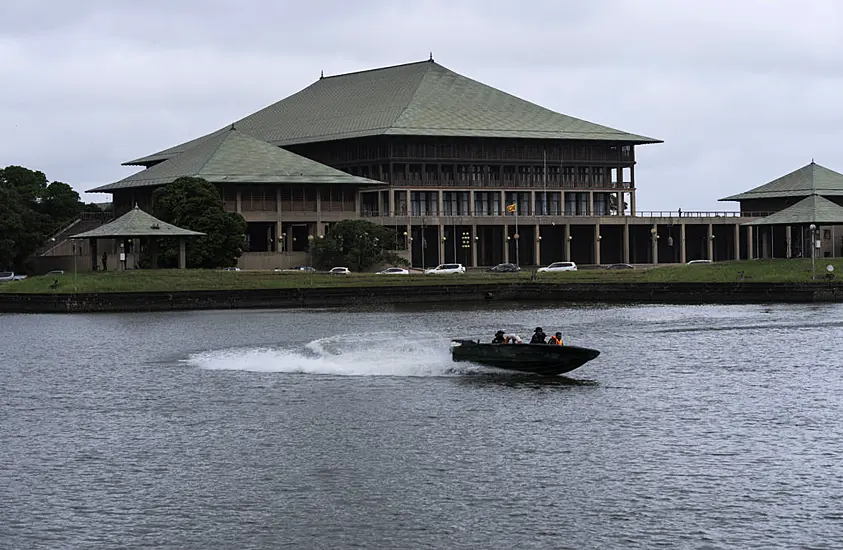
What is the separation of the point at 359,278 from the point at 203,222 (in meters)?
20.4

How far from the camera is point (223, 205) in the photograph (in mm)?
179500

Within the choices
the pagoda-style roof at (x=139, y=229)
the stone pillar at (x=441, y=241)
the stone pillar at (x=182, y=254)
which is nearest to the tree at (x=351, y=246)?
the stone pillar at (x=441, y=241)

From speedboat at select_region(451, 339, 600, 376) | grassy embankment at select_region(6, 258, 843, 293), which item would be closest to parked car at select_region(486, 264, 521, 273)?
grassy embankment at select_region(6, 258, 843, 293)

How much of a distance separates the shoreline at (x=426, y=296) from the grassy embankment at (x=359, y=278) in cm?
345

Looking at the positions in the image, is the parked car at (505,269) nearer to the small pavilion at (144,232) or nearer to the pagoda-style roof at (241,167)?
the pagoda-style roof at (241,167)

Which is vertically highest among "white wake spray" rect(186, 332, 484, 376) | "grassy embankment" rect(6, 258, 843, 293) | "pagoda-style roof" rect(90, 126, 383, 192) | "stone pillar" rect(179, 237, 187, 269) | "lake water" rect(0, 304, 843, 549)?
"pagoda-style roof" rect(90, 126, 383, 192)

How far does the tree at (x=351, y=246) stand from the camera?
172 meters

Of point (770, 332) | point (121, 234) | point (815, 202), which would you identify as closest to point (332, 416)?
point (770, 332)

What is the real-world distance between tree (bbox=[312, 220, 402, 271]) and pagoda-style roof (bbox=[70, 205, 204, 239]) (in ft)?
63.6

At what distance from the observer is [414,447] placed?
2127 inches

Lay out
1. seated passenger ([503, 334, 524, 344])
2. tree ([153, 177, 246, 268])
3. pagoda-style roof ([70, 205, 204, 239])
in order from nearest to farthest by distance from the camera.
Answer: seated passenger ([503, 334, 524, 344]), pagoda-style roof ([70, 205, 204, 239]), tree ([153, 177, 246, 268])

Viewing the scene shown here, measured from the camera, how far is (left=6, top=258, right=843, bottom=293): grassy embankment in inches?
5674

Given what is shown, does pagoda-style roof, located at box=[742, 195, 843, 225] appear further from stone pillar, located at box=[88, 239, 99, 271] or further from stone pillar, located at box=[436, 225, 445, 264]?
stone pillar, located at box=[88, 239, 99, 271]

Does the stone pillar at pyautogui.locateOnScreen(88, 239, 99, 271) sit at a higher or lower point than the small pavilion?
lower
